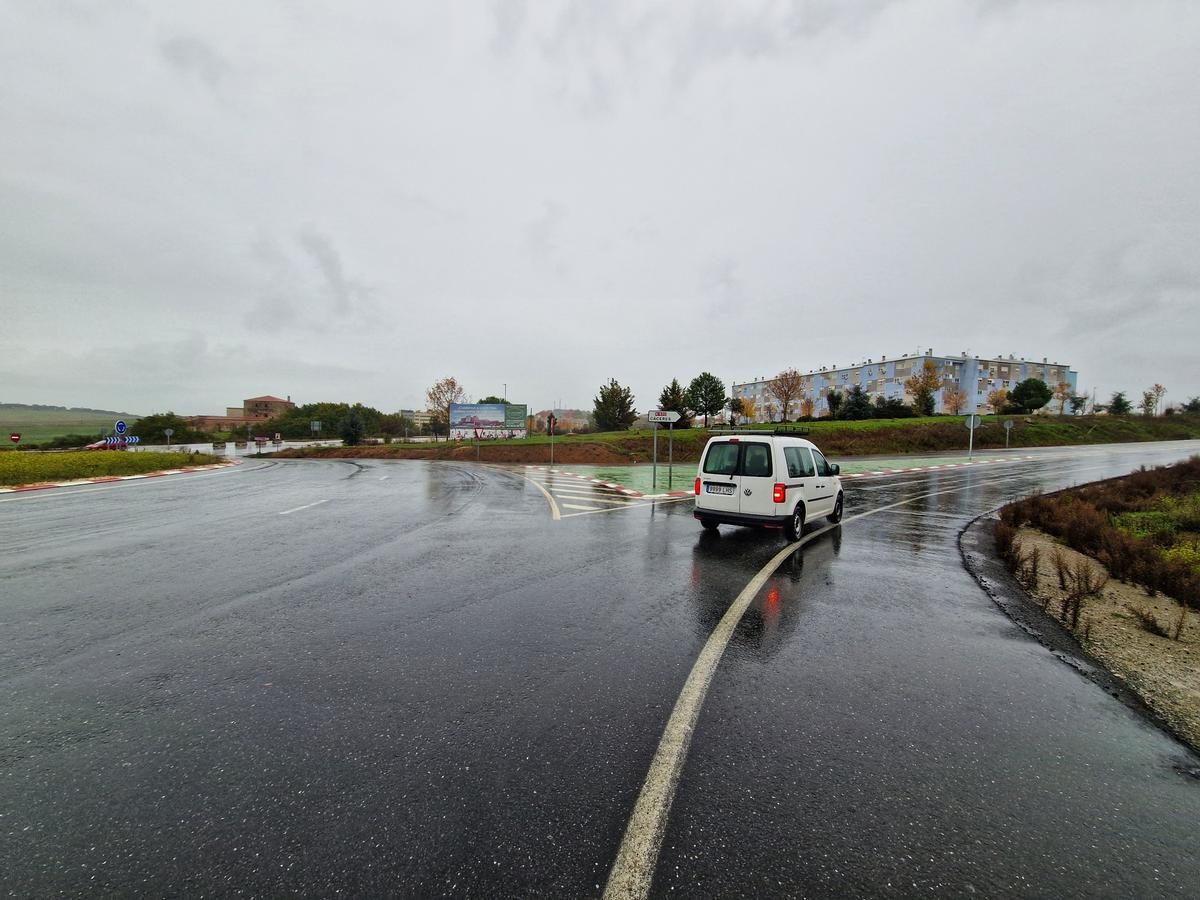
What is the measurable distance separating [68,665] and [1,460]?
2356 centimetres

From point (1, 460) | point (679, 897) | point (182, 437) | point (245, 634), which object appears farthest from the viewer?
point (182, 437)

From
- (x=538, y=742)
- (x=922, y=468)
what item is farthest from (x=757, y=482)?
(x=922, y=468)

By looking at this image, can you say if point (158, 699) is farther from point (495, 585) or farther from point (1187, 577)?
point (1187, 577)

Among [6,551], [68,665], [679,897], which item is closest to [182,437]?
[6,551]

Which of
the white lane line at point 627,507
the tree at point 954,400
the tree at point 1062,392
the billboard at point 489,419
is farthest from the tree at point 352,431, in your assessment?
the tree at point 1062,392

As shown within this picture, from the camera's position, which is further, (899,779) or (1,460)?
(1,460)

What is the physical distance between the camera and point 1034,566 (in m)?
6.39

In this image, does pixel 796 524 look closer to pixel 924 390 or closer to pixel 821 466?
pixel 821 466

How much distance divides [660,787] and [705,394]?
2371 inches

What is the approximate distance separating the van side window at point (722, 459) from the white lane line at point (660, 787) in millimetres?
4338

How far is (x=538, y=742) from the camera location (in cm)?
291

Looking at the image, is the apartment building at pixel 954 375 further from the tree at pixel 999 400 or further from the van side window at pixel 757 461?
the van side window at pixel 757 461

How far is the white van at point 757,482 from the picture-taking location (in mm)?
8438

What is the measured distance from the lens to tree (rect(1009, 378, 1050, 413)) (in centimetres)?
5766
